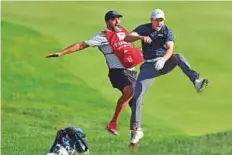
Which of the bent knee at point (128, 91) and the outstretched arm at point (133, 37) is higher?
the outstretched arm at point (133, 37)

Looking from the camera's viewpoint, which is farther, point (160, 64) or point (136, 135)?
point (136, 135)

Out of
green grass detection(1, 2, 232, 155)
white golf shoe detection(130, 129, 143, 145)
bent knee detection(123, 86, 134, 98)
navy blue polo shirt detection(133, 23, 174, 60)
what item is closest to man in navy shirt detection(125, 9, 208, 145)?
navy blue polo shirt detection(133, 23, 174, 60)

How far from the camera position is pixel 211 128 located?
1484 centimetres

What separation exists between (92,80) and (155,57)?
5532 millimetres

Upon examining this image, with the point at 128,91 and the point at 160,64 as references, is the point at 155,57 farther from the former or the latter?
the point at 128,91

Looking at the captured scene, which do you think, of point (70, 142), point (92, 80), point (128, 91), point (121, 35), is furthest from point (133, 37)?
point (92, 80)

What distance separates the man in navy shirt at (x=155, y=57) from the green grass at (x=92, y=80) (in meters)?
1.04

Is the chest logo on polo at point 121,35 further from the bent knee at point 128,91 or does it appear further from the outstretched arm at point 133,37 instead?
the bent knee at point 128,91

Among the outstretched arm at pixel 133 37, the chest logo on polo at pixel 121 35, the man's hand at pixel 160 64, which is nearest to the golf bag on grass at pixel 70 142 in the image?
the man's hand at pixel 160 64

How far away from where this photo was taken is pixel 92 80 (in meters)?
16.5

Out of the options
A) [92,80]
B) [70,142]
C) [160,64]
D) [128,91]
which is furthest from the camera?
[92,80]

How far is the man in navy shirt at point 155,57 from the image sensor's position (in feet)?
36.2

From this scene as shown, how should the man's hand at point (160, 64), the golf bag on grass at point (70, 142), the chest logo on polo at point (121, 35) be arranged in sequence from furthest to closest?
the chest logo on polo at point (121, 35), the man's hand at point (160, 64), the golf bag on grass at point (70, 142)

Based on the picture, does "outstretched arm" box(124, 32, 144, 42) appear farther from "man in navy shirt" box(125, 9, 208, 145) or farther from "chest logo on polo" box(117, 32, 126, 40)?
"chest logo on polo" box(117, 32, 126, 40)
